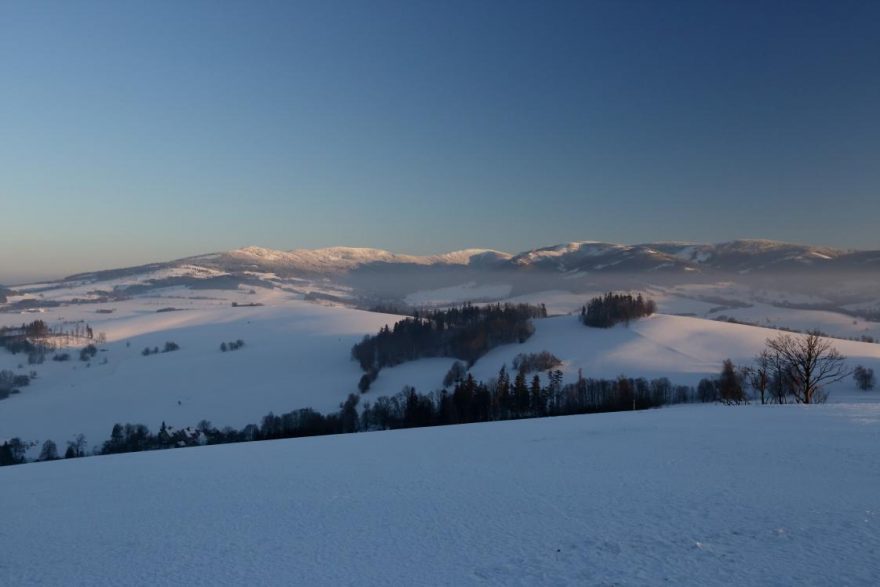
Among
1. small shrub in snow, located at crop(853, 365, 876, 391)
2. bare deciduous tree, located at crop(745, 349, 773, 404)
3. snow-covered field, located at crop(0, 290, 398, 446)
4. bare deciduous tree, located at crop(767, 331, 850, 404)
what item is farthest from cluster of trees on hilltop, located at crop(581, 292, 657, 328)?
snow-covered field, located at crop(0, 290, 398, 446)

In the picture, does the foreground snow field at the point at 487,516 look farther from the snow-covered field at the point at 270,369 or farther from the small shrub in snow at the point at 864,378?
the small shrub in snow at the point at 864,378

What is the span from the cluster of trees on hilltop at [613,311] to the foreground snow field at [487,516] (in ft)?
360

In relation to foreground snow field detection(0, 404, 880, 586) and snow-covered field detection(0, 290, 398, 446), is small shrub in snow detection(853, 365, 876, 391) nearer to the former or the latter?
foreground snow field detection(0, 404, 880, 586)

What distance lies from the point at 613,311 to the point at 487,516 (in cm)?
12443

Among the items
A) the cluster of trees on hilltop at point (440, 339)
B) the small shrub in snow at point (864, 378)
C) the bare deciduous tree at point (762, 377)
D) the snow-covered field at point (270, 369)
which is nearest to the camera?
the bare deciduous tree at point (762, 377)

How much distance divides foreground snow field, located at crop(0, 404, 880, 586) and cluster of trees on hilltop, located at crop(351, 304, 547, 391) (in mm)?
94166

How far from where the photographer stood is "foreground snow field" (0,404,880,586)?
320 inches

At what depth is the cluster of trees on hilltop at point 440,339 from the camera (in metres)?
117

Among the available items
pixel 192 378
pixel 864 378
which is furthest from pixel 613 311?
pixel 192 378

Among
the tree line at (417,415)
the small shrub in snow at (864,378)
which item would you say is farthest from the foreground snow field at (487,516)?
the small shrub in snow at (864,378)

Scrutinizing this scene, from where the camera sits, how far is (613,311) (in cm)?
12744

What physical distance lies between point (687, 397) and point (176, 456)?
3010 inches

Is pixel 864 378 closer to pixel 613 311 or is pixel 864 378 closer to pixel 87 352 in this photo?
pixel 613 311

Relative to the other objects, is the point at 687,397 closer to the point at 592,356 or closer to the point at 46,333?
the point at 592,356
